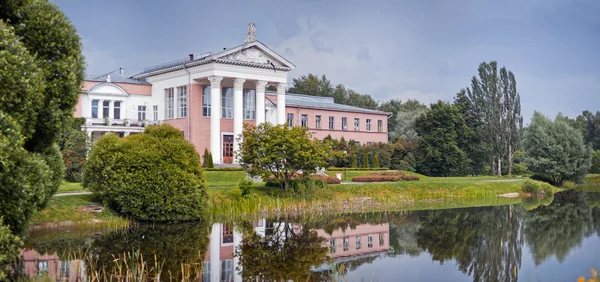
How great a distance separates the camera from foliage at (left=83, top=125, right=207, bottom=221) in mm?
23516

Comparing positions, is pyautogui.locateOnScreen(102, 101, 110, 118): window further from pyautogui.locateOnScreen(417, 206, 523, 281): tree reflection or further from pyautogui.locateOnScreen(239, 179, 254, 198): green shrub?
pyautogui.locateOnScreen(417, 206, 523, 281): tree reflection

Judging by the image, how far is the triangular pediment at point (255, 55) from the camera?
4593cm

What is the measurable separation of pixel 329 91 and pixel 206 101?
4516cm

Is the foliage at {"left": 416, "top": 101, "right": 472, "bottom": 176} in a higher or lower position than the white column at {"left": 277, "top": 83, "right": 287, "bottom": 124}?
lower

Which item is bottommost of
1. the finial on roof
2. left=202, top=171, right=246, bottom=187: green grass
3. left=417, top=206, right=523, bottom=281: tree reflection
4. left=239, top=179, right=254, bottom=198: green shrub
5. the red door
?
left=417, top=206, right=523, bottom=281: tree reflection

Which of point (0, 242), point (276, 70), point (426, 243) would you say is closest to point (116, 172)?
point (426, 243)

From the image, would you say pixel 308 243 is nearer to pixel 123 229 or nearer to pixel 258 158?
pixel 123 229

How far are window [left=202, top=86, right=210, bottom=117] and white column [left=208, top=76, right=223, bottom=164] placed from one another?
1.99m

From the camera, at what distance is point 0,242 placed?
395 inches

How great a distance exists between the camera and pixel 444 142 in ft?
193

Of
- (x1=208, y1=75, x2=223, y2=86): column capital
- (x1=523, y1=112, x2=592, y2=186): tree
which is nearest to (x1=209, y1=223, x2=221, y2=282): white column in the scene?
(x1=208, y1=75, x2=223, y2=86): column capital

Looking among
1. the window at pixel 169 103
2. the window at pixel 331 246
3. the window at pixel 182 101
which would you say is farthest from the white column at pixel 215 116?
the window at pixel 331 246

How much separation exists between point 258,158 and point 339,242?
11.7 metres

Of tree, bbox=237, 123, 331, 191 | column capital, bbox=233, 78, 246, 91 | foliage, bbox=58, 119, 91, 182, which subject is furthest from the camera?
column capital, bbox=233, 78, 246, 91
